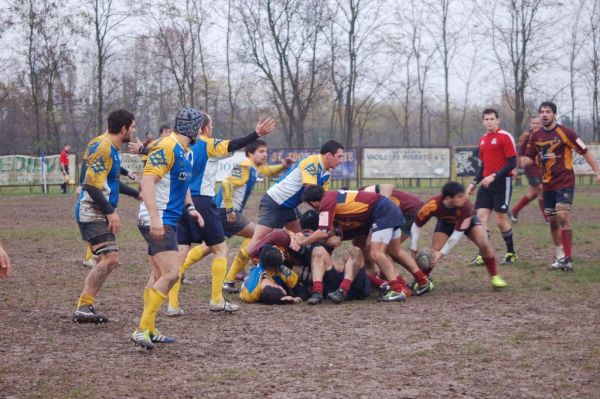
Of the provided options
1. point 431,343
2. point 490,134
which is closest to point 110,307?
point 431,343

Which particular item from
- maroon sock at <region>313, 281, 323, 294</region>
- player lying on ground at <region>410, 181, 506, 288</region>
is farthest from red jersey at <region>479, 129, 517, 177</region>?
maroon sock at <region>313, 281, 323, 294</region>

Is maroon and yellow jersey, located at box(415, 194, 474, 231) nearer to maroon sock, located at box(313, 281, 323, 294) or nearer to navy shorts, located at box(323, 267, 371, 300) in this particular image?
navy shorts, located at box(323, 267, 371, 300)

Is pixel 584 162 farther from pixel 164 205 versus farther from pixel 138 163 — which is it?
pixel 164 205

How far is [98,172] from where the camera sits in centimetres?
689

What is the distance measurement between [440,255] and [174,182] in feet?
11.8

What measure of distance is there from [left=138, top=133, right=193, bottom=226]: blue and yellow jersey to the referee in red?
5.39m

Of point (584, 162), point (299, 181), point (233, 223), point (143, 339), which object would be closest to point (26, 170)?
point (584, 162)

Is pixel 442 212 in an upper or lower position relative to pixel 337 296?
upper

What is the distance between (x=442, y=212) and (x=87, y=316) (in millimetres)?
3981

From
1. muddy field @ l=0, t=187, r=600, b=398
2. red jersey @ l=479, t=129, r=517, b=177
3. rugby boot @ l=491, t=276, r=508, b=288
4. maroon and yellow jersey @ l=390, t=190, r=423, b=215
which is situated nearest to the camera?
muddy field @ l=0, t=187, r=600, b=398

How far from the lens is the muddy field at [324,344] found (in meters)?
4.88

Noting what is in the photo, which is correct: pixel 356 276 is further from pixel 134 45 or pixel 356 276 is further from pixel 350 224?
pixel 134 45

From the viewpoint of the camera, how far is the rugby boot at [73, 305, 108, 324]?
7.04m

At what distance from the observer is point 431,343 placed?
19.9ft
